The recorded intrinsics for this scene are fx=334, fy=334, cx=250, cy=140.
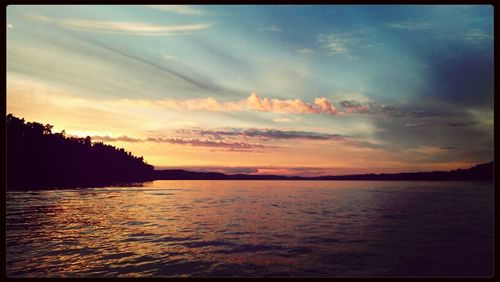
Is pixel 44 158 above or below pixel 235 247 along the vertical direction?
above

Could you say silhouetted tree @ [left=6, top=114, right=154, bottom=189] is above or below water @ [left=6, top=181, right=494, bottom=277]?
above

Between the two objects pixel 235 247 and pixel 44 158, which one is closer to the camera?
pixel 235 247

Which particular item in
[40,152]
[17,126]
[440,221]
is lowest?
[440,221]

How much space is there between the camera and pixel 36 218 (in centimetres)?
3288

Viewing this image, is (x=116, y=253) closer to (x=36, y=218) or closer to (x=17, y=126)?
(x=36, y=218)

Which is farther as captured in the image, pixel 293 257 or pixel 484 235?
pixel 484 235

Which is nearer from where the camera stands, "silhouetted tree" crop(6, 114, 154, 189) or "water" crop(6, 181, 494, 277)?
"water" crop(6, 181, 494, 277)

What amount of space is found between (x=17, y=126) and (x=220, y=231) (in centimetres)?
10779

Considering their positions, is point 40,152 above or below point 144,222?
above

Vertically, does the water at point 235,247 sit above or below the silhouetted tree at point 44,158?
below

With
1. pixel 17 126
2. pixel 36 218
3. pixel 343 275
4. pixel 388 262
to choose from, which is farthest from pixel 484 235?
pixel 17 126

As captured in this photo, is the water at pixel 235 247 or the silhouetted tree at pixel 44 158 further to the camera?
the silhouetted tree at pixel 44 158
